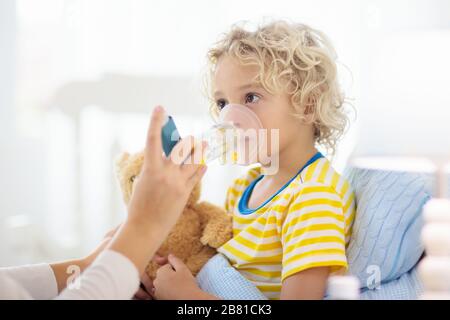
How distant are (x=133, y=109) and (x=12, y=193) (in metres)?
0.59

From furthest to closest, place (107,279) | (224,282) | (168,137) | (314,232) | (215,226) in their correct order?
(215,226) → (224,282) → (314,232) → (168,137) → (107,279)

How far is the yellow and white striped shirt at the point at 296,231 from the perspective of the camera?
0.96 m

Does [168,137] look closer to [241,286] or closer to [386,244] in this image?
[241,286]

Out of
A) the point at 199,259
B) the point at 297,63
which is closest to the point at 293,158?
the point at 297,63

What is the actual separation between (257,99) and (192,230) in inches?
13.2

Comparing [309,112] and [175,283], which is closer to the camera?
[175,283]

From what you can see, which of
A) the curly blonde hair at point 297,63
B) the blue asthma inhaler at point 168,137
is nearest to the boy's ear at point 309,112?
the curly blonde hair at point 297,63

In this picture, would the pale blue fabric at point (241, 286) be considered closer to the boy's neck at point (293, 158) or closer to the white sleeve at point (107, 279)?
the boy's neck at point (293, 158)

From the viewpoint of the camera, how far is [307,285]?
0.95 meters

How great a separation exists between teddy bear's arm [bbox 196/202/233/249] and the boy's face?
0.61 ft

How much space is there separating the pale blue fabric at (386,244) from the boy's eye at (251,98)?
1.05 feet

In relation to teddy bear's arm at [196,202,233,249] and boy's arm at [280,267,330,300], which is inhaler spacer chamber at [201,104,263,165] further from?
boy's arm at [280,267,330,300]

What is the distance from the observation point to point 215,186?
1.92 meters

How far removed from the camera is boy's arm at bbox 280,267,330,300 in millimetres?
943
